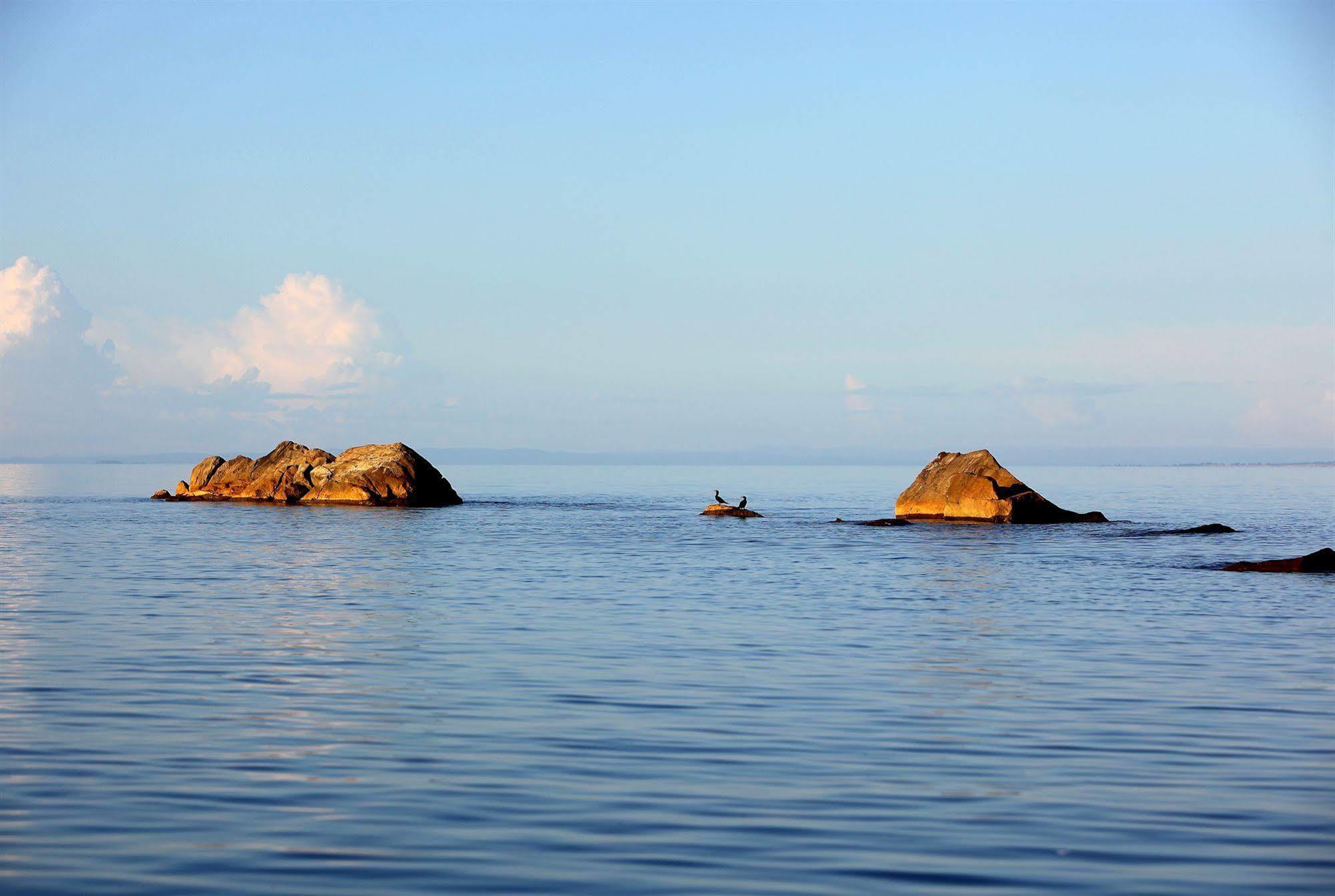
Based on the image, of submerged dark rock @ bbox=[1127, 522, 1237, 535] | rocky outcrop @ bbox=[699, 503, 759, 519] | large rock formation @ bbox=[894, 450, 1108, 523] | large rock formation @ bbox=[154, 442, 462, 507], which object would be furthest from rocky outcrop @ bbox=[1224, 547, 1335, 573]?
large rock formation @ bbox=[154, 442, 462, 507]

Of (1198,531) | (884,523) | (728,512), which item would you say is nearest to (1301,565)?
(1198,531)

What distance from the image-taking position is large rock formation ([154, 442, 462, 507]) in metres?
80.6

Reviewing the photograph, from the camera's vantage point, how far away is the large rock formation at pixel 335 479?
80.6 metres

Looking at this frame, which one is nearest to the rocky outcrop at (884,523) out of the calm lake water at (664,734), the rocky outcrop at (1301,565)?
the rocky outcrop at (1301,565)

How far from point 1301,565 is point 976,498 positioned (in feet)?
85.6

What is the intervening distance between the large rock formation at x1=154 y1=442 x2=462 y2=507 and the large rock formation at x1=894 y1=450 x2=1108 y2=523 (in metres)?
33.0

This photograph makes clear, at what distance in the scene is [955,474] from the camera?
64.4 m

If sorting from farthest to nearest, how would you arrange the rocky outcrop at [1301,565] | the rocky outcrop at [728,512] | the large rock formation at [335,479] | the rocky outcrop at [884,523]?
the large rock formation at [335,479], the rocky outcrop at [728,512], the rocky outcrop at [884,523], the rocky outcrop at [1301,565]

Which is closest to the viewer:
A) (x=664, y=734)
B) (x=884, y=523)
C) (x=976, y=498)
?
(x=664, y=734)

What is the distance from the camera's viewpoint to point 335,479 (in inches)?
3226

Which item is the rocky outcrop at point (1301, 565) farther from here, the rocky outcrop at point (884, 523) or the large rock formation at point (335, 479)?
the large rock formation at point (335, 479)

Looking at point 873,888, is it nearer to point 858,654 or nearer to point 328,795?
point 328,795

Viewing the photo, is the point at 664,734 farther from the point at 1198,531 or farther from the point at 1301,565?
the point at 1198,531

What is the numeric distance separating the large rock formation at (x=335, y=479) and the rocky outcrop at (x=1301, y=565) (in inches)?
2180
